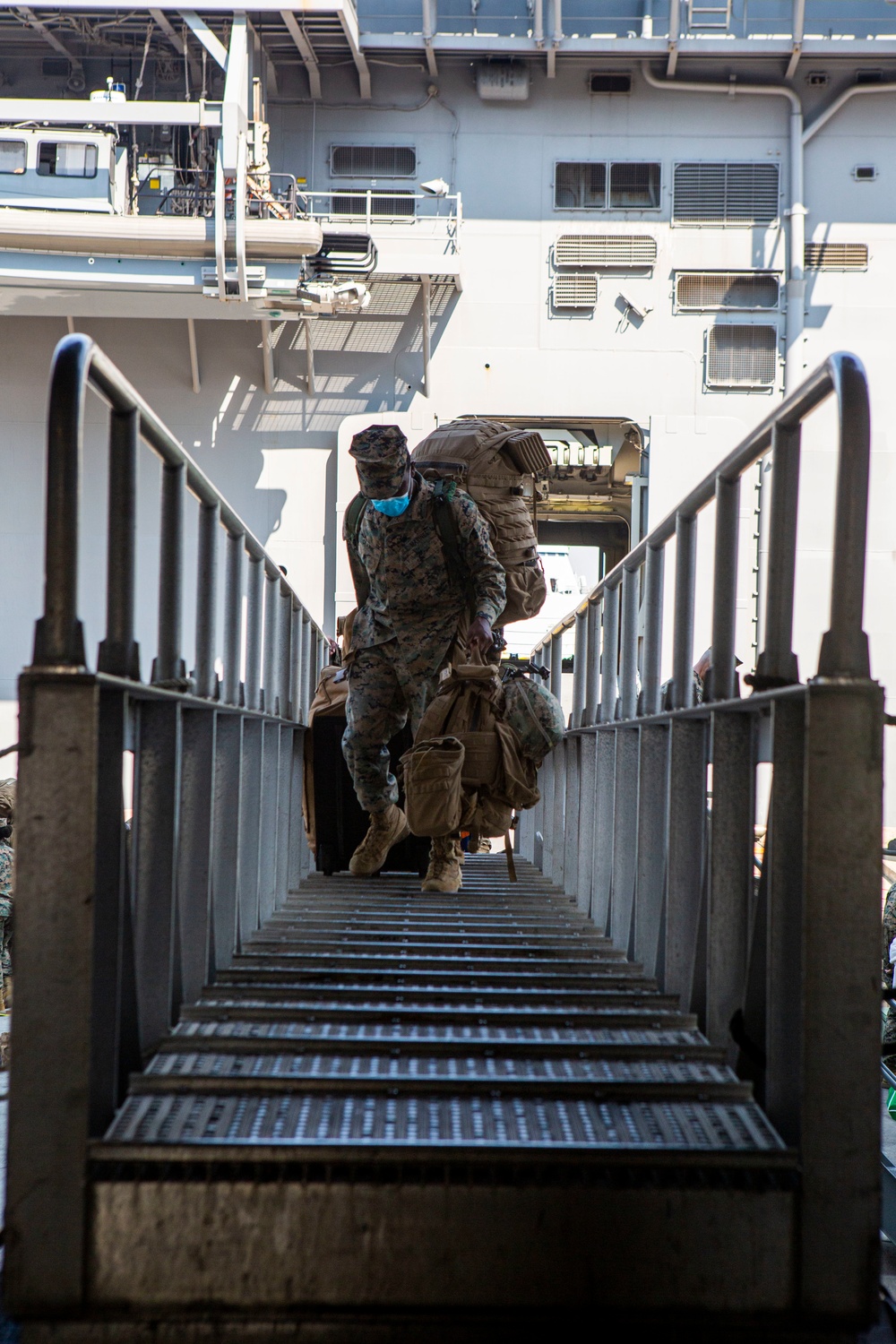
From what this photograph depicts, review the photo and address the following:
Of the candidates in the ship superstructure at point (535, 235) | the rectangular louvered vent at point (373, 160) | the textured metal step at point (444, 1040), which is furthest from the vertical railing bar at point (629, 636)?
the rectangular louvered vent at point (373, 160)

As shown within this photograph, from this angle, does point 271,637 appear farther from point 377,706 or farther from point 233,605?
point 233,605

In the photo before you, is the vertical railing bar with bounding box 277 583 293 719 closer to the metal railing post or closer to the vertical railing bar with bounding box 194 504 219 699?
the vertical railing bar with bounding box 194 504 219 699

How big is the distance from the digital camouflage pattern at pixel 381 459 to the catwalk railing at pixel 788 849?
3.93 ft

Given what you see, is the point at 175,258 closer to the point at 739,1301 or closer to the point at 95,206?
the point at 95,206

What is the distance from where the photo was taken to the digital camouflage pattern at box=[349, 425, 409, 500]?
4250mm

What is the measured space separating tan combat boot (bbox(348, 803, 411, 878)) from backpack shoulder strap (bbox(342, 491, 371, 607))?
0.90m

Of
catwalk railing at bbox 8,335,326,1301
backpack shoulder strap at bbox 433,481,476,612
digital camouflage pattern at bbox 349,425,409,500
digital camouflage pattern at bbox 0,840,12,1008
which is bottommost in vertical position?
digital camouflage pattern at bbox 0,840,12,1008

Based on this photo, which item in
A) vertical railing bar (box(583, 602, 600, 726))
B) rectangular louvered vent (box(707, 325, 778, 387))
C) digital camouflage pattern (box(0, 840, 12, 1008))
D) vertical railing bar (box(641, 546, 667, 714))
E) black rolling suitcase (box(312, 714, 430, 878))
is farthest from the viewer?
rectangular louvered vent (box(707, 325, 778, 387))

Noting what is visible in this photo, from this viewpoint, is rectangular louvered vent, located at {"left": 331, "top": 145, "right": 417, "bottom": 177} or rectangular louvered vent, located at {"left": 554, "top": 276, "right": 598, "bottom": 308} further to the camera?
rectangular louvered vent, located at {"left": 331, "top": 145, "right": 417, "bottom": 177}

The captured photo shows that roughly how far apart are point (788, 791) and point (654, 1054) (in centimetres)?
69

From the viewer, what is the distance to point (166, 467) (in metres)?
2.63

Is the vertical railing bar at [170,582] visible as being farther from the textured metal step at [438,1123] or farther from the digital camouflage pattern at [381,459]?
the digital camouflage pattern at [381,459]

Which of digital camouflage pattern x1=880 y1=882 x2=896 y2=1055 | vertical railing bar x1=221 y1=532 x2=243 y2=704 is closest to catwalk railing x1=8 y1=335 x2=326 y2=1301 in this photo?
vertical railing bar x1=221 y1=532 x2=243 y2=704

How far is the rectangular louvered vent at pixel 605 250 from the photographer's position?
48.6 ft
